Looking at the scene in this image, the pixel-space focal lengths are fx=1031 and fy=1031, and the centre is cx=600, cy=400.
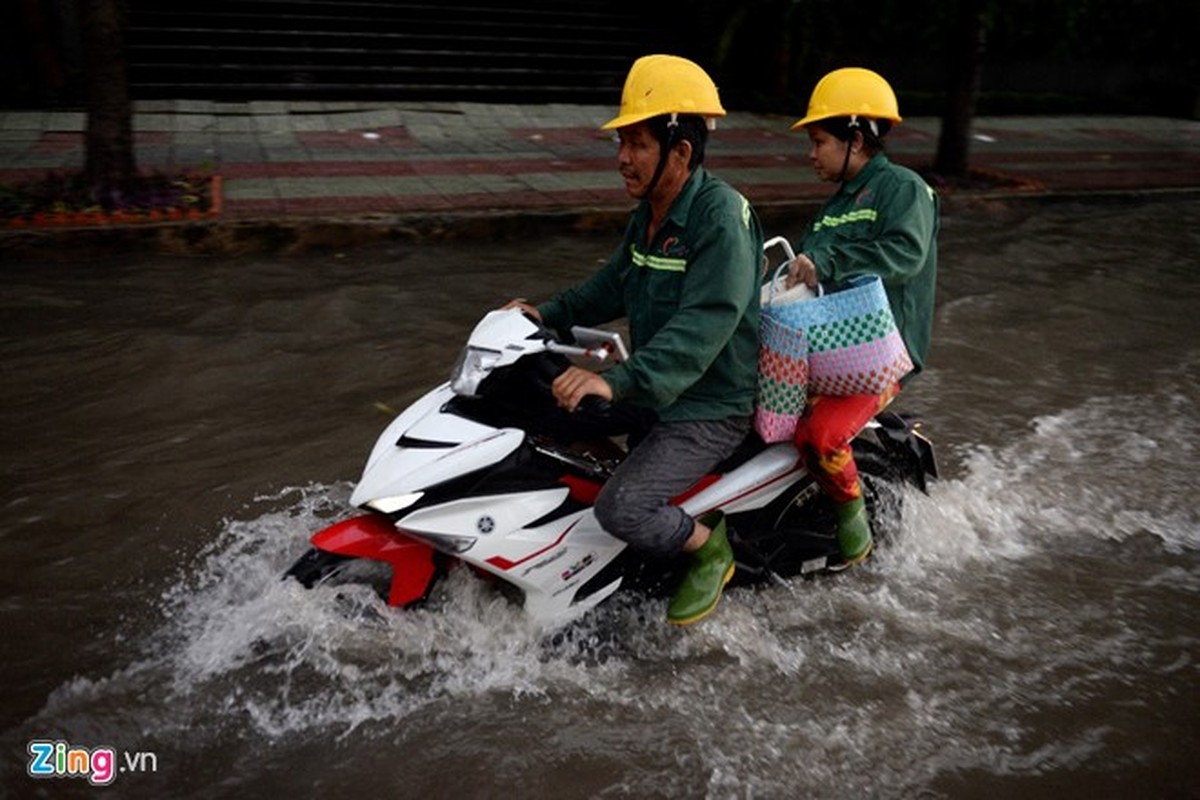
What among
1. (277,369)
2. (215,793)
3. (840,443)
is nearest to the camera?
(215,793)

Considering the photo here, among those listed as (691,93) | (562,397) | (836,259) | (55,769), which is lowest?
(55,769)

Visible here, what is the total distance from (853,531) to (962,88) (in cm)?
873

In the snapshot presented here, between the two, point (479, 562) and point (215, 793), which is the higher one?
point (479, 562)

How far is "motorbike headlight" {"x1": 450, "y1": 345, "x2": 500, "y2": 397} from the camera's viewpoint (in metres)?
3.19

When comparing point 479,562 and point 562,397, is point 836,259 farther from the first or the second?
point 479,562

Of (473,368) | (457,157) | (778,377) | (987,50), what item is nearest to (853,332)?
(778,377)

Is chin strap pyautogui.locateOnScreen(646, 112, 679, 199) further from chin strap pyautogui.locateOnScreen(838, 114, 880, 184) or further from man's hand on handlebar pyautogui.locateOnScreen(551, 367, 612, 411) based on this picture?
chin strap pyautogui.locateOnScreen(838, 114, 880, 184)

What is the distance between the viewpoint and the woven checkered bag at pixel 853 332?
3.51 metres

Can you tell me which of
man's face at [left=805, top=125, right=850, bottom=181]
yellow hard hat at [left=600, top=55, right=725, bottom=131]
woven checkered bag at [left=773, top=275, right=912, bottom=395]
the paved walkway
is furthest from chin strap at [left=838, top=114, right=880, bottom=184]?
the paved walkway

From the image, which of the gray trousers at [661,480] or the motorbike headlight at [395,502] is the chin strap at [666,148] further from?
the motorbike headlight at [395,502]

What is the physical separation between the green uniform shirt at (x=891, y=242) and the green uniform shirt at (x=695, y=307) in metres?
0.64

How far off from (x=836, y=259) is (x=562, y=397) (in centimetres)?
156

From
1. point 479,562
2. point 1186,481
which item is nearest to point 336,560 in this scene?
point 479,562

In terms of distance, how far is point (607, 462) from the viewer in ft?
12.3
